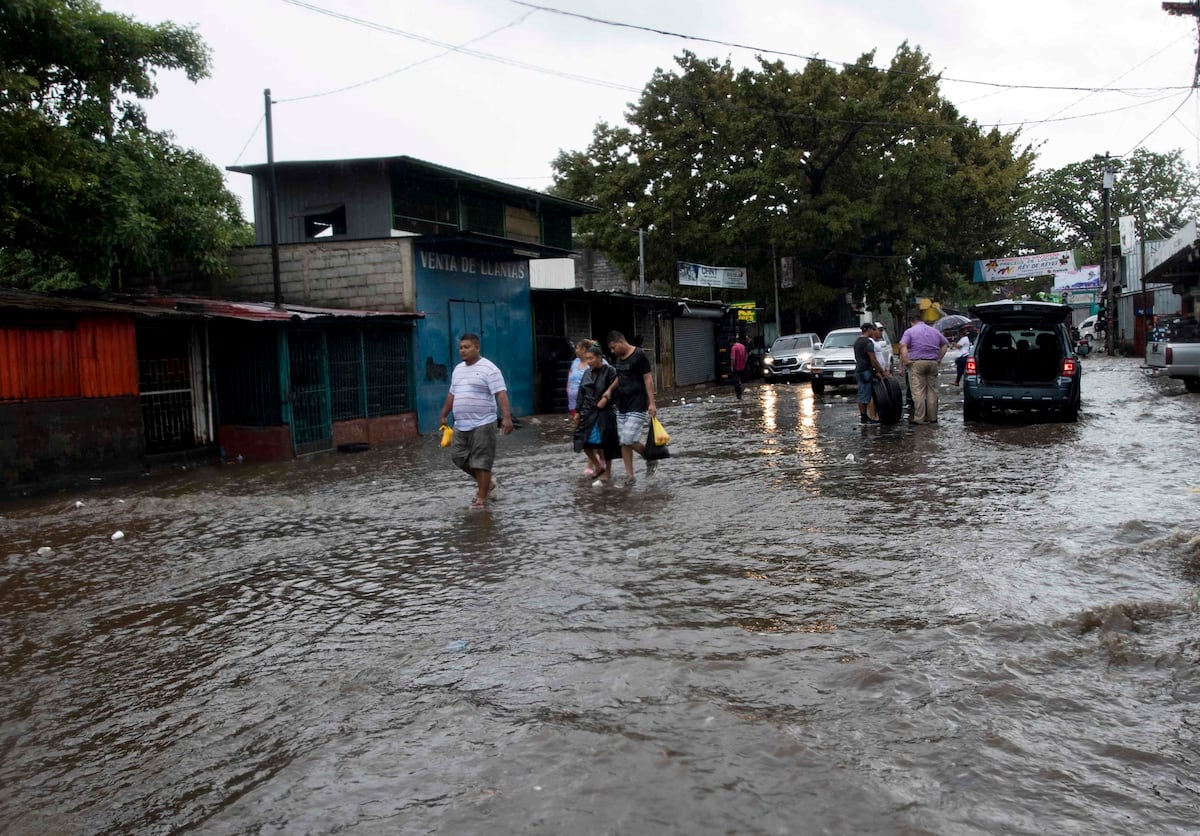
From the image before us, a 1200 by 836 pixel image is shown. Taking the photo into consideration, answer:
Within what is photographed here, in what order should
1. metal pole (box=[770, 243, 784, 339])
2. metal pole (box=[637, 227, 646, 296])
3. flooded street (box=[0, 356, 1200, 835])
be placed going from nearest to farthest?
flooded street (box=[0, 356, 1200, 835]), metal pole (box=[637, 227, 646, 296]), metal pole (box=[770, 243, 784, 339])

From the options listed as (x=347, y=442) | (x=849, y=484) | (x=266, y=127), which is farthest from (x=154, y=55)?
(x=849, y=484)

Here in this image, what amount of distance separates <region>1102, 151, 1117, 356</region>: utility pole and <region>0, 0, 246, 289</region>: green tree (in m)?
37.3

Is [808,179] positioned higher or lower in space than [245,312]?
higher

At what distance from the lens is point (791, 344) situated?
1362 inches

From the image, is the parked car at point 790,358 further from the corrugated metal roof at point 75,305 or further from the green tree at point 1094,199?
the green tree at point 1094,199

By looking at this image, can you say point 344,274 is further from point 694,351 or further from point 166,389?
point 694,351

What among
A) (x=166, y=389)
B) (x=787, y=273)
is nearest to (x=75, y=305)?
(x=166, y=389)

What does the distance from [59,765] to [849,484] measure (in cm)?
832

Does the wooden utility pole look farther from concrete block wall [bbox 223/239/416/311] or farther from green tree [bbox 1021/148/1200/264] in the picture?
green tree [bbox 1021/148/1200/264]

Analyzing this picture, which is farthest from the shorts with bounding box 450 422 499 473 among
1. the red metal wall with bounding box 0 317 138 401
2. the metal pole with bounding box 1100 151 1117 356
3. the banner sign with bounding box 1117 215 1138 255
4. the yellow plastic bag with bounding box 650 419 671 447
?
the banner sign with bounding box 1117 215 1138 255

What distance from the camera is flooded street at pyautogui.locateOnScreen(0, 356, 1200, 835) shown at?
3.58 metres

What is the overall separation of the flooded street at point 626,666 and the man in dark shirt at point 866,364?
20.5 feet

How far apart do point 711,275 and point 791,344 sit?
6.89 meters

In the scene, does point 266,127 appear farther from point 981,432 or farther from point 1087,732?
point 1087,732
